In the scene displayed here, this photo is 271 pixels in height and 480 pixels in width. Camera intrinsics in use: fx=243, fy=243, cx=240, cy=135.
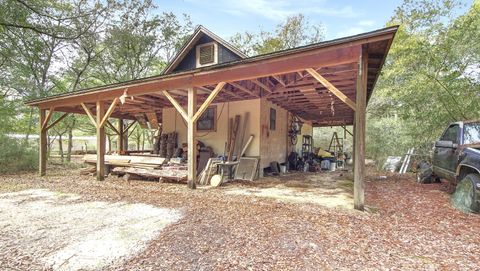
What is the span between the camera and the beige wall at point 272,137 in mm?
8180

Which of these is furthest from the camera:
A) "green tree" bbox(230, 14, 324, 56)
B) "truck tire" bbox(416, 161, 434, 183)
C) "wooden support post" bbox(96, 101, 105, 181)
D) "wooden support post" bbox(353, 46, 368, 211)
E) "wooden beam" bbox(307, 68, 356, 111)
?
"green tree" bbox(230, 14, 324, 56)

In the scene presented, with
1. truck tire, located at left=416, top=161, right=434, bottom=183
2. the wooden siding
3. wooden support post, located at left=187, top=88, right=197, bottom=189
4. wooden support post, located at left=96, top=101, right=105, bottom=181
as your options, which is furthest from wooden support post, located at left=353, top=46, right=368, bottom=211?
wooden support post, located at left=96, top=101, right=105, bottom=181

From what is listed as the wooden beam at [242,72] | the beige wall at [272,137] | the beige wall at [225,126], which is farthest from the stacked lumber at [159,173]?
the beige wall at [272,137]

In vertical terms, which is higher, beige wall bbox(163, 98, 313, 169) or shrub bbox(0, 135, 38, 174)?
beige wall bbox(163, 98, 313, 169)

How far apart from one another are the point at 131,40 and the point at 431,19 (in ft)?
51.8

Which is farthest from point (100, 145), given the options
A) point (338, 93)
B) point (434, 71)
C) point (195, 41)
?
point (434, 71)

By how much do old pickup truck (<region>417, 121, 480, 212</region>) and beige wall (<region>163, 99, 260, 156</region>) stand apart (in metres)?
4.70

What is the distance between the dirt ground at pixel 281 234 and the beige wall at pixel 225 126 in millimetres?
3083

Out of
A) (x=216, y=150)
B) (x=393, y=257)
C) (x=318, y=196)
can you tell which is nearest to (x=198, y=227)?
(x=393, y=257)

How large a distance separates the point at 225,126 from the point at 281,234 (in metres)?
5.82

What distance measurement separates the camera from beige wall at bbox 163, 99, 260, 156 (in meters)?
8.03

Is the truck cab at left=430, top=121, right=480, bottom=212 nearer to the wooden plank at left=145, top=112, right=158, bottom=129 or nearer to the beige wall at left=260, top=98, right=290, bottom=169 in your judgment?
the beige wall at left=260, top=98, right=290, bottom=169

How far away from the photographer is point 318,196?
5191 millimetres

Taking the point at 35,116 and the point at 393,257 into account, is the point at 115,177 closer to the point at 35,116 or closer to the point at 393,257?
the point at 393,257
